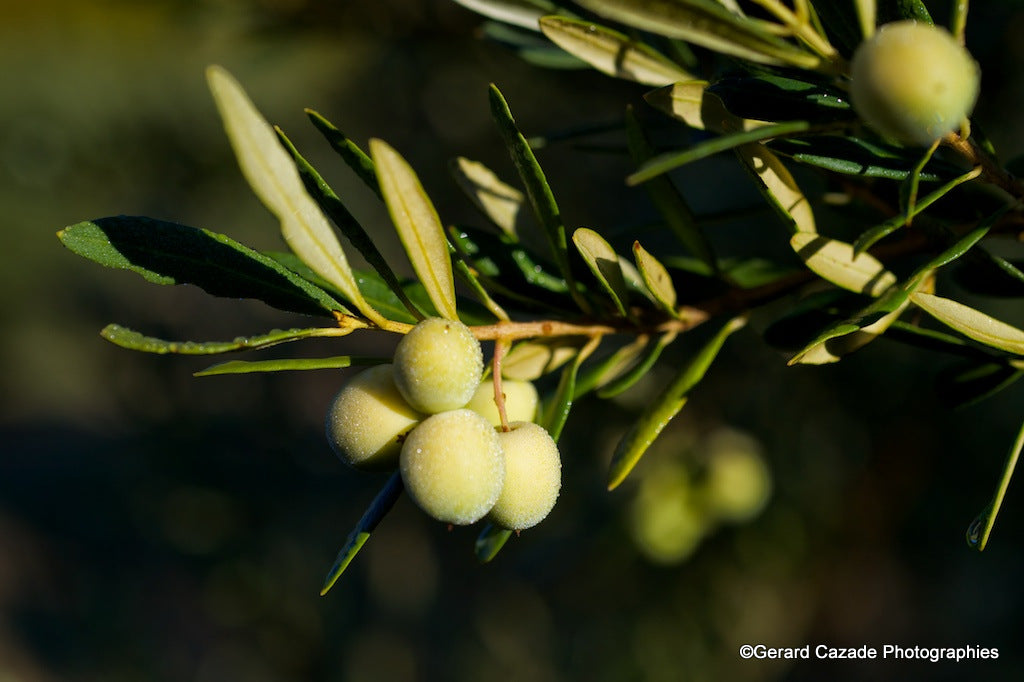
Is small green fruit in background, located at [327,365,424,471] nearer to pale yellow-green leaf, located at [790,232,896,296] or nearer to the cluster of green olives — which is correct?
the cluster of green olives

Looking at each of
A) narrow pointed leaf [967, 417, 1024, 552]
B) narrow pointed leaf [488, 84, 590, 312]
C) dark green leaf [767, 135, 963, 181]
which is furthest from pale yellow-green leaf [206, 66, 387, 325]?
narrow pointed leaf [967, 417, 1024, 552]

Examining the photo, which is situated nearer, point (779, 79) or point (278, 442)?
point (779, 79)

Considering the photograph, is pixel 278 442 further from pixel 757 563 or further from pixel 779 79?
pixel 779 79

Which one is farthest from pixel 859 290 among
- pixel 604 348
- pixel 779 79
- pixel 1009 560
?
pixel 1009 560

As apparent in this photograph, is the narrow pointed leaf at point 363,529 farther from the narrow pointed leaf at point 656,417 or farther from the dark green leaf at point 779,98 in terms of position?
the dark green leaf at point 779,98

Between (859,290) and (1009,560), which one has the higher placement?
(859,290)

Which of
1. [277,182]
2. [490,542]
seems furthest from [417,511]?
[277,182]
